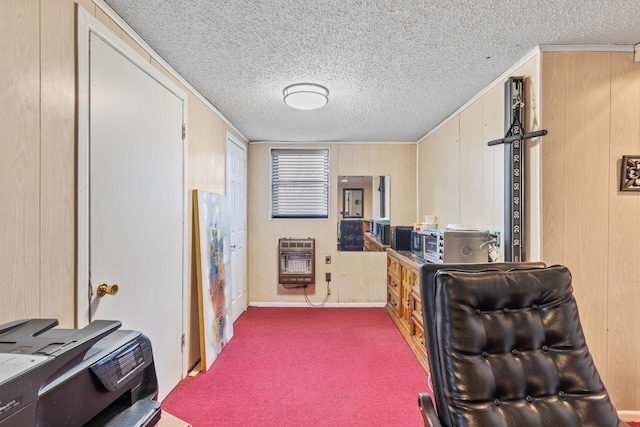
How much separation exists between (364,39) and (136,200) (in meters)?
1.63

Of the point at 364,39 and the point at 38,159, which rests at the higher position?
the point at 364,39

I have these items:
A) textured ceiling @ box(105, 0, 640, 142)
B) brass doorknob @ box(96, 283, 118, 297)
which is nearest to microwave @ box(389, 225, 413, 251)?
textured ceiling @ box(105, 0, 640, 142)

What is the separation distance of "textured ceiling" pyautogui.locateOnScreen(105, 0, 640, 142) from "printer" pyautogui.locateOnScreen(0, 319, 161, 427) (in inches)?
59.4

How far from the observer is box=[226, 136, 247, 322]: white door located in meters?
3.54

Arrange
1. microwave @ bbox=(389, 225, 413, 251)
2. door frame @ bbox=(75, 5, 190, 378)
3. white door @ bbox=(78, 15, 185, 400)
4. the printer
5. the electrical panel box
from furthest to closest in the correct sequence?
the electrical panel box, microwave @ bbox=(389, 225, 413, 251), white door @ bbox=(78, 15, 185, 400), door frame @ bbox=(75, 5, 190, 378), the printer

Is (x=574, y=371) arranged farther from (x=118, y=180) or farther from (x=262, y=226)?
(x=262, y=226)

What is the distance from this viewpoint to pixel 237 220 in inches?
149

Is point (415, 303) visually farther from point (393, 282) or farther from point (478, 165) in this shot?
point (478, 165)

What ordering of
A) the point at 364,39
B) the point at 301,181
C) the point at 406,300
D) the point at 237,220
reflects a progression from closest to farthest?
the point at 364,39 → the point at 406,300 → the point at 237,220 → the point at 301,181

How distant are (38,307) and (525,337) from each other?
1.94 meters

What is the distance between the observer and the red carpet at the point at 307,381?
196 cm

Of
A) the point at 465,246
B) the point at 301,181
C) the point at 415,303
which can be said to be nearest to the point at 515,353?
the point at 465,246

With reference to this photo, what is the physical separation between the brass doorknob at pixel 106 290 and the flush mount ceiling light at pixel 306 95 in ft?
5.88

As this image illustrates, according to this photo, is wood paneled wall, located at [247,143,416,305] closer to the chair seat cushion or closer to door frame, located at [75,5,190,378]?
door frame, located at [75,5,190,378]
